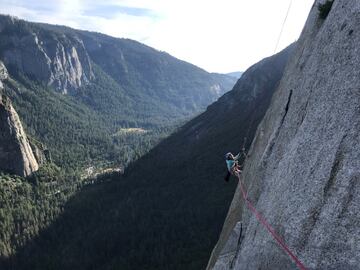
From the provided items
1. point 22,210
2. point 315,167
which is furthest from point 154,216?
point 315,167

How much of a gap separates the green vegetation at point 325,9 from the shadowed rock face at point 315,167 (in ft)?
1.05

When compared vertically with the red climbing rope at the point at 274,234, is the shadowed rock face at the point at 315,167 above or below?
above

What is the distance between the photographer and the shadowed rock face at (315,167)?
11.7m

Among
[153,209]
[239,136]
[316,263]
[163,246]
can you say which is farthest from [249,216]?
[239,136]

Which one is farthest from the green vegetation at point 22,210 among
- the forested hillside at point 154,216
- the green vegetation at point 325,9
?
the green vegetation at point 325,9

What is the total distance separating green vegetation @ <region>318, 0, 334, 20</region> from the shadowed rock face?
0.32m

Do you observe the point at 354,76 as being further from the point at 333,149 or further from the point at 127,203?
the point at 127,203

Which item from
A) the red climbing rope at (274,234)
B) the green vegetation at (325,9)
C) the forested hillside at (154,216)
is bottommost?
the forested hillside at (154,216)

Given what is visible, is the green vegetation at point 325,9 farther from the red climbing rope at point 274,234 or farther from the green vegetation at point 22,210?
the green vegetation at point 22,210

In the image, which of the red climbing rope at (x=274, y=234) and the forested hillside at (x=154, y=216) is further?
the forested hillside at (x=154, y=216)

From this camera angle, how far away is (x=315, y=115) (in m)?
15.4

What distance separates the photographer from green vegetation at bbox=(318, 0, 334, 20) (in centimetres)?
2009

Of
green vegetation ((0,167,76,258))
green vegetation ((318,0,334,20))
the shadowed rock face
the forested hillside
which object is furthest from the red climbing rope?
green vegetation ((0,167,76,258))

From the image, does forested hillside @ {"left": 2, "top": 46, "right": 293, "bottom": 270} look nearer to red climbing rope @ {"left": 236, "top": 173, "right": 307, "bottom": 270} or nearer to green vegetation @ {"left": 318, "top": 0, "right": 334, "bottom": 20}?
green vegetation @ {"left": 318, "top": 0, "right": 334, "bottom": 20}
